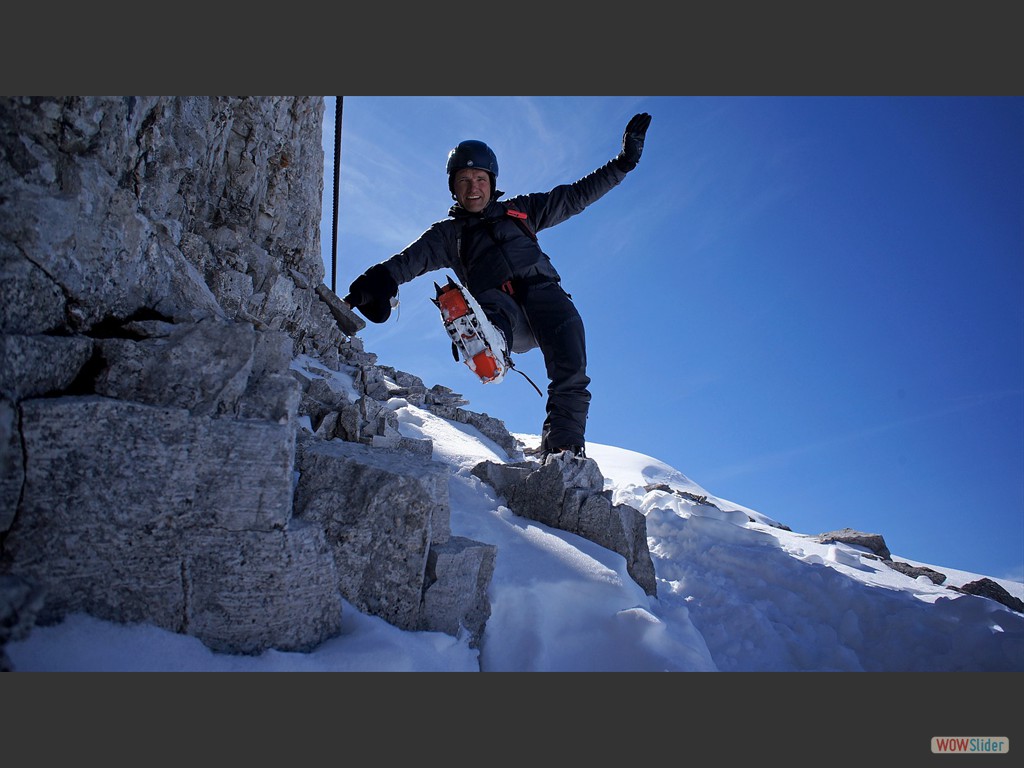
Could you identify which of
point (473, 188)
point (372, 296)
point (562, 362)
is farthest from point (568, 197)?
point (372, 296)

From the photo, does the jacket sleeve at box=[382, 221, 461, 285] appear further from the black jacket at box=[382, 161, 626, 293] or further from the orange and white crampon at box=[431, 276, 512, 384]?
the orange and white crampon at box=[431, 276, 512, 384]

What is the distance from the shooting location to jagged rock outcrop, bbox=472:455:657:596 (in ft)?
15.7

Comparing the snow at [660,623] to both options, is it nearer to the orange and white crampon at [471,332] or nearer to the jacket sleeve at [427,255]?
the orange and white crampon at [471,332]

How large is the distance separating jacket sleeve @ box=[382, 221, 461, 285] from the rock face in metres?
2.33

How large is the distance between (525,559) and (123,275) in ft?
10.9

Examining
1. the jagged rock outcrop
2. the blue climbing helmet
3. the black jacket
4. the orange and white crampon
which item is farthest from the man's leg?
the blue climbing helmet

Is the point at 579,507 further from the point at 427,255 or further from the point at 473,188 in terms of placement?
the point at 473,188

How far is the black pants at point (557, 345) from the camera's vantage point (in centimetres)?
593

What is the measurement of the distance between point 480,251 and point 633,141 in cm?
256

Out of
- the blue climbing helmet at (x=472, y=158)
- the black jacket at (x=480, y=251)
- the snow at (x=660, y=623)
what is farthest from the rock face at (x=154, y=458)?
the blue climbing helmet at (x=472, y=158)

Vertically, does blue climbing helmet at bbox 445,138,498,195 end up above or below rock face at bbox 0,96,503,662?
above

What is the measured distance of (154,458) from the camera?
244 cm

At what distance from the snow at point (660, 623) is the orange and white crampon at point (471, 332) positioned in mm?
1202
